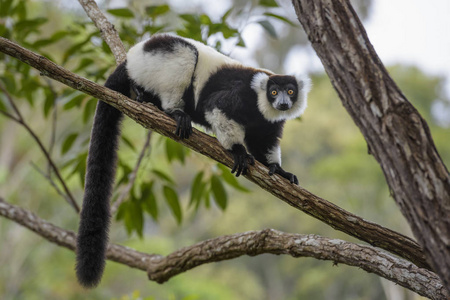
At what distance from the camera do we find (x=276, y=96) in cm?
355

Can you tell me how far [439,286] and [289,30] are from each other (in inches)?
919

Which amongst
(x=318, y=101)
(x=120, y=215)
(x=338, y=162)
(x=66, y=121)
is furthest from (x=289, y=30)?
(x=120, y=215)


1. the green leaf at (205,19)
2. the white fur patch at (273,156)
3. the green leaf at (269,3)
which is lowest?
the white fur patch at (273,156)

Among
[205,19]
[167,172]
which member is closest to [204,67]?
[205,19]

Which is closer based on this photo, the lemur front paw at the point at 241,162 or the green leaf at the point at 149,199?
the lemur front paw at the point at 241,162

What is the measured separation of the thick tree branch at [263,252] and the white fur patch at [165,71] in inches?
43.8

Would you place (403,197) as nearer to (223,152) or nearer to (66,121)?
(223,152)

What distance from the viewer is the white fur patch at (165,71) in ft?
11.6

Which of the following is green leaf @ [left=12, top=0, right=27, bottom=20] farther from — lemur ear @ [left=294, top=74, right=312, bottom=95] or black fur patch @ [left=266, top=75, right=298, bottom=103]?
lemur ear @ [left=294, top=74, right=312, bottom=95]

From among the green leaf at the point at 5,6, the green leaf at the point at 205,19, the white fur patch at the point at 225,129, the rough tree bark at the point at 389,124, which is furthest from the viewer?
the green leaf at the point at 5,6

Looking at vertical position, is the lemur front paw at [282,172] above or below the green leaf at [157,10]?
above

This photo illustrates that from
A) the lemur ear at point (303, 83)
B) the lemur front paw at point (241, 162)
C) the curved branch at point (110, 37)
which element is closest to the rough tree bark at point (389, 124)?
the lemur front paw at point (241, 162)

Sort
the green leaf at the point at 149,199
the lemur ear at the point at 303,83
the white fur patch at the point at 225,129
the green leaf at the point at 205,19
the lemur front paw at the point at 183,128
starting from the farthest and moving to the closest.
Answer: the green leaf at the point at 149,199 → the green leaf at the point at 205,19 → the lemur ear at the point at 303,83 → the white fur patch at the point at 225,129 → the lemur front paw at the point at 183,128

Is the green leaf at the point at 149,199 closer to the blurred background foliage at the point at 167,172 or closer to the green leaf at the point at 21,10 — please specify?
the blurred background foliage at the point at 167,172
